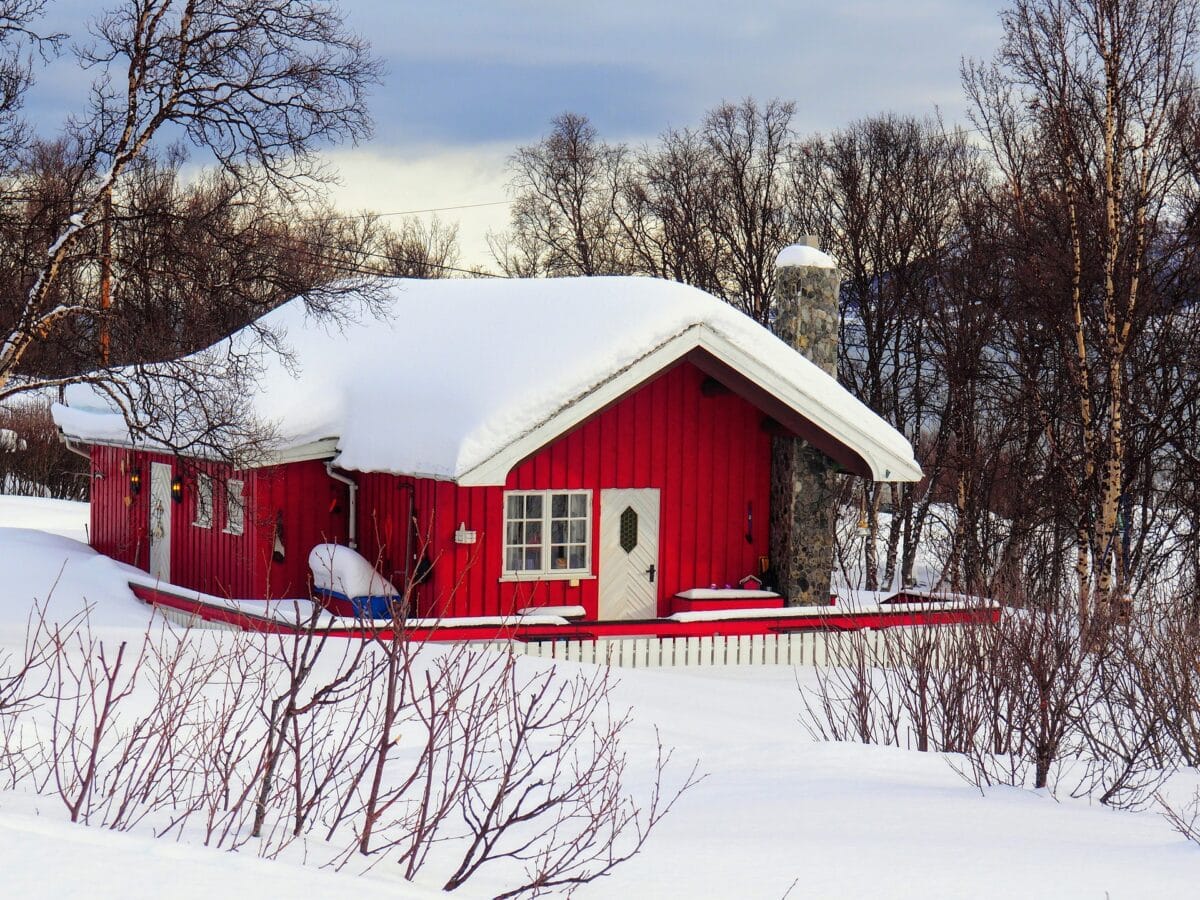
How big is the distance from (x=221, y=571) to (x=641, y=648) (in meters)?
6.68

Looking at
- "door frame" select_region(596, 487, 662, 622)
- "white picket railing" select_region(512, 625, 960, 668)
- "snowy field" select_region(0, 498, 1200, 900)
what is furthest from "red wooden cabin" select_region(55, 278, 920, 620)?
"snowy field" select_region(0, 498, 1200, 900)

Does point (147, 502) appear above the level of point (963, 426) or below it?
below

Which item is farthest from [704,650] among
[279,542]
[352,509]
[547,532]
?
[279,542]

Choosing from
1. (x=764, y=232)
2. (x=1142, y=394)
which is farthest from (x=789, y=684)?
(x=764, y=232)

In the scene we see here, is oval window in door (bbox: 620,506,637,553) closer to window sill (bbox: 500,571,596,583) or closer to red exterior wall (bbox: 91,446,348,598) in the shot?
window sill (bbox: 500,571,596,583)

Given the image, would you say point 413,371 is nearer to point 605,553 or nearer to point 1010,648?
point 605,553

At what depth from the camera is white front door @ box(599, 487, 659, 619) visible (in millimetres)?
16719

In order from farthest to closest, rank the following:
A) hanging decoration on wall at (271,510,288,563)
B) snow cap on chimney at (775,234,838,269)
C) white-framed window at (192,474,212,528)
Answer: white-framed window at (192,474,212,528), snow cap on chimney at (775,234,838,269), hanging decoration on wall at (271,510,288,563)

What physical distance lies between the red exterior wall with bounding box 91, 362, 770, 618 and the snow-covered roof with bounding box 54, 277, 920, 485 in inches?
27.5

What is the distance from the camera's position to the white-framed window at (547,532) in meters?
16.2

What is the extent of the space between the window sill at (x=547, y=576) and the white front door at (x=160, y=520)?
650 centimetres

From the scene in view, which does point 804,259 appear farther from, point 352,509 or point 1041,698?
point 1041,698

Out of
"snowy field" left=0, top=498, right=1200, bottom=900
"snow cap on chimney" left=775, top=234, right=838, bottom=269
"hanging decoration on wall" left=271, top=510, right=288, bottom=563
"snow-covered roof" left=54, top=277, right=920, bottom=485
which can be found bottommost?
"snowy field" left=0, top=498, right=1200, bottom=900

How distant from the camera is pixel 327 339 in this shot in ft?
66.7
